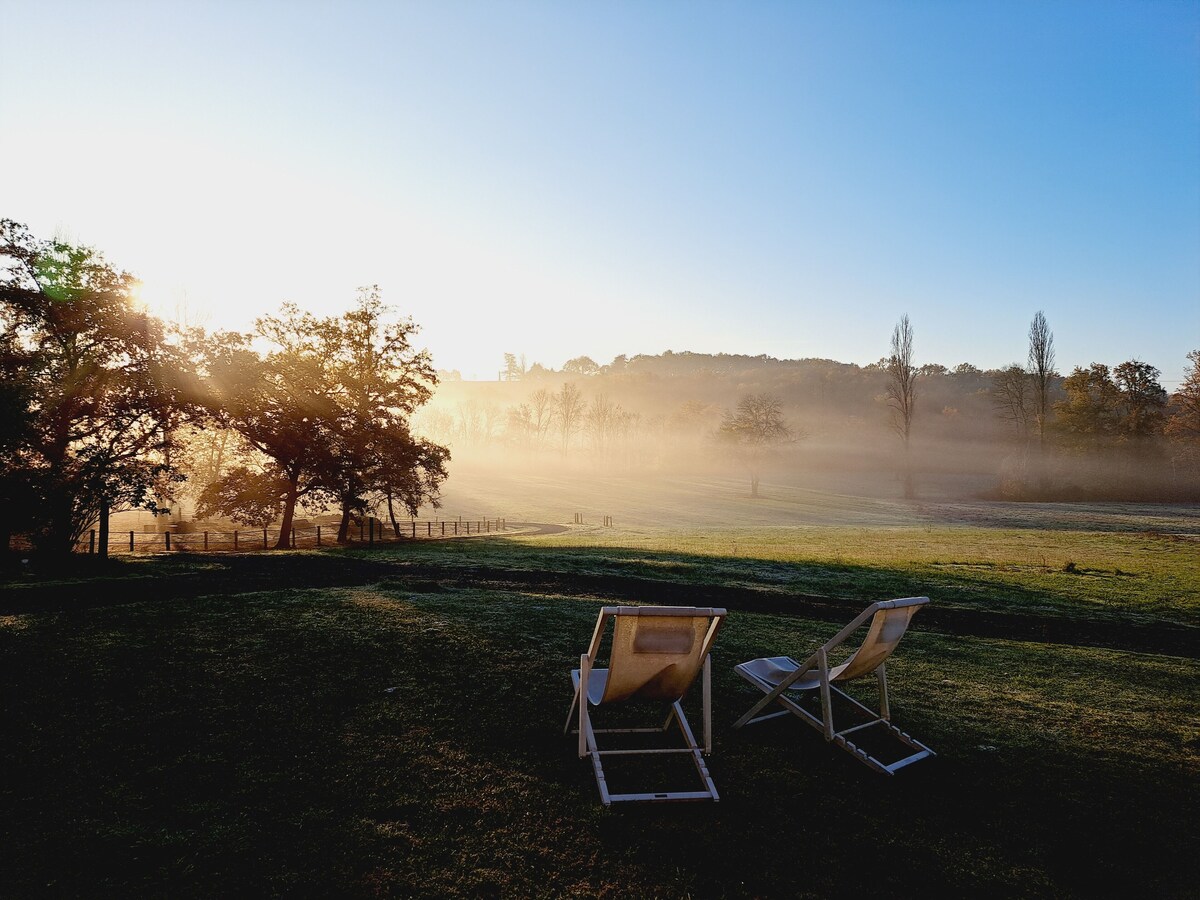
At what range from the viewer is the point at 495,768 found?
4816mm

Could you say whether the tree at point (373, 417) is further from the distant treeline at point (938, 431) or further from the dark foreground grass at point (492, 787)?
the distant treeline at point (938, 431)

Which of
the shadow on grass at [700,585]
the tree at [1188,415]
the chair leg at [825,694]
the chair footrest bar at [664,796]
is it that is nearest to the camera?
the chair footrest bar at [664,796]

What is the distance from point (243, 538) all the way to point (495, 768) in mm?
34041

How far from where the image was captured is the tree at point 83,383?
19.8m

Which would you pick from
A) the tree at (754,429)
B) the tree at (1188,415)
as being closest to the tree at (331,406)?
the tree at (754,429)

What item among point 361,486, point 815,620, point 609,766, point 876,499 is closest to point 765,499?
point 876,499

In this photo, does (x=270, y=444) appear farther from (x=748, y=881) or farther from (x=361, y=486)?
(x=748, y=881)

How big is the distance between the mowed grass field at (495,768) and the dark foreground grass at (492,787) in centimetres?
2

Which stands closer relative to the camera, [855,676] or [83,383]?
[855,676]

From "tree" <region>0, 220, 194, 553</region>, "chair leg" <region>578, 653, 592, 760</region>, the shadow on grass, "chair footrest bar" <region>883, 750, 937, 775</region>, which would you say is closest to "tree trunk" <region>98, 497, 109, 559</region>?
"tree" <region>0, 220, 194, 553</region>

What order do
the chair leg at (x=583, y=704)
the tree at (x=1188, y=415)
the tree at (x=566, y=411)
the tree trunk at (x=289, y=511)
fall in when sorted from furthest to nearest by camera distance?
the tree at (x=566, y=411)
the tree at (x=1188, y=415)
the tree trunk at (x=289, y=511)
the chair leg at (x=583, y=704)

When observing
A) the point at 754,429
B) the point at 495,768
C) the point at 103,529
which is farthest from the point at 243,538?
the point at 754,429

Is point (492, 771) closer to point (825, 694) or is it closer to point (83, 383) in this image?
point (825, 694)

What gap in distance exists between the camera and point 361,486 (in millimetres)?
30203
